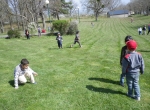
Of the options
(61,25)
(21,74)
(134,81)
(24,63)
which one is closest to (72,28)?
(61,25)

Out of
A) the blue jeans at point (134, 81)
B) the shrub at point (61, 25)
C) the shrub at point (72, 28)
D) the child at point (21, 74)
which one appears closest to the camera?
the blue jeans at point (134, 81)

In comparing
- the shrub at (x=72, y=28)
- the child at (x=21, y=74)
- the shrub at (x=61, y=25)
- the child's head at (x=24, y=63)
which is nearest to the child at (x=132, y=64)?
the child's head at (x=24, y=63)

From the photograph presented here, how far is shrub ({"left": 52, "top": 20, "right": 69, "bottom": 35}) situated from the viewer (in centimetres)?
2700

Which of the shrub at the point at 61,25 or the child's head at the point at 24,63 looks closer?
the child's head at the point at 24,63

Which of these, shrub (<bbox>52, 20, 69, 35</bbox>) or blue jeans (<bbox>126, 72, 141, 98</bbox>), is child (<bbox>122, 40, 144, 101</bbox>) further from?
shrub (<bbox>52, 20, 69, 35</bbox>)

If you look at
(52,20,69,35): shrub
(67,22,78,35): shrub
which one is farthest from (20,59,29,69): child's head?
(67,22,78,35): shrub

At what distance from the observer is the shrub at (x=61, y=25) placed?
88.6 ft

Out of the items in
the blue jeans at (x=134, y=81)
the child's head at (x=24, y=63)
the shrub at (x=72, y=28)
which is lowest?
the blue jeans at (x=134, y=81)

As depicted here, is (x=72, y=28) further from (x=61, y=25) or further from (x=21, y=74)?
(x=21, y=74)

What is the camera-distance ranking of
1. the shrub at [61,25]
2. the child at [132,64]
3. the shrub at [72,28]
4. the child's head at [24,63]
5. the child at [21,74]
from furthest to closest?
the shrub at [72,28] < the shrub at [61,25] < the child at [21,74] < the child's head at [24,63] < the child at [132,64]

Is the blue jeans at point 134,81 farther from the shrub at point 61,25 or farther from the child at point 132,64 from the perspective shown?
the shrub at point 61,25

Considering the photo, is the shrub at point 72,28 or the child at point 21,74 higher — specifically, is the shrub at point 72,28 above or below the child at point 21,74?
above

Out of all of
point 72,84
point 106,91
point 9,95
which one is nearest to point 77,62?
point 72,84

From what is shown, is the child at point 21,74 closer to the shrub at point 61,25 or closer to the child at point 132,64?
the child at point 132,64
